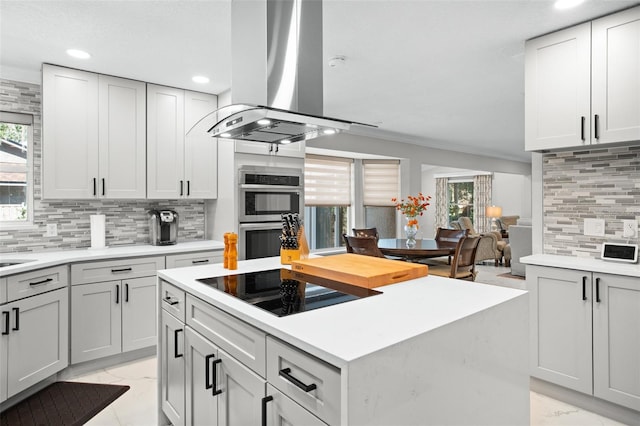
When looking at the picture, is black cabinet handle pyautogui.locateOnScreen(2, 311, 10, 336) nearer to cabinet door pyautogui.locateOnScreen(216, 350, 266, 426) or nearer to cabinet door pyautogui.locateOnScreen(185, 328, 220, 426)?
cabinet door pyautogui.locateOnScreen(185, 328, 220, 426)

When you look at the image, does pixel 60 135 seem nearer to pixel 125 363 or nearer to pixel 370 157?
pixel 125 363

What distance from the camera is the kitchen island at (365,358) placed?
3.30 feet

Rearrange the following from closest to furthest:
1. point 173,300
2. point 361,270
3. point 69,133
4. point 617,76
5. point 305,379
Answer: point 305,379 → point 361,270 → point 173,300 → point 617,76 → point 69,133

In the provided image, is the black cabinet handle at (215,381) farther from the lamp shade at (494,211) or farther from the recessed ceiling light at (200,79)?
the lamp shade at (494,211)

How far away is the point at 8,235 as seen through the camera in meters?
3.19

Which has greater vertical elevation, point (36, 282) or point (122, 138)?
point (122, 138)

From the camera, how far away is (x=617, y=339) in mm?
2236

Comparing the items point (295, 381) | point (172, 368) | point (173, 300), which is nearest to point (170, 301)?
point (173, 300)

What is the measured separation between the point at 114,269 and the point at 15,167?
4.38 ft

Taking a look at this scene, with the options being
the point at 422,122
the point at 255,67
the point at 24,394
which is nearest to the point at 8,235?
the point at 24,394

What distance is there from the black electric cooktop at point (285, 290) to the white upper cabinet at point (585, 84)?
6.24 feet

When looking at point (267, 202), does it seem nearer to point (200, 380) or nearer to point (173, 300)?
point (173, 300)

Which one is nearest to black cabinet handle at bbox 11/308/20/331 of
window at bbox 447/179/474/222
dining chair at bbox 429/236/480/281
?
→ dining chair at bbox 429/236/480/281

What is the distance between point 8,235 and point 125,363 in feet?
4.79
